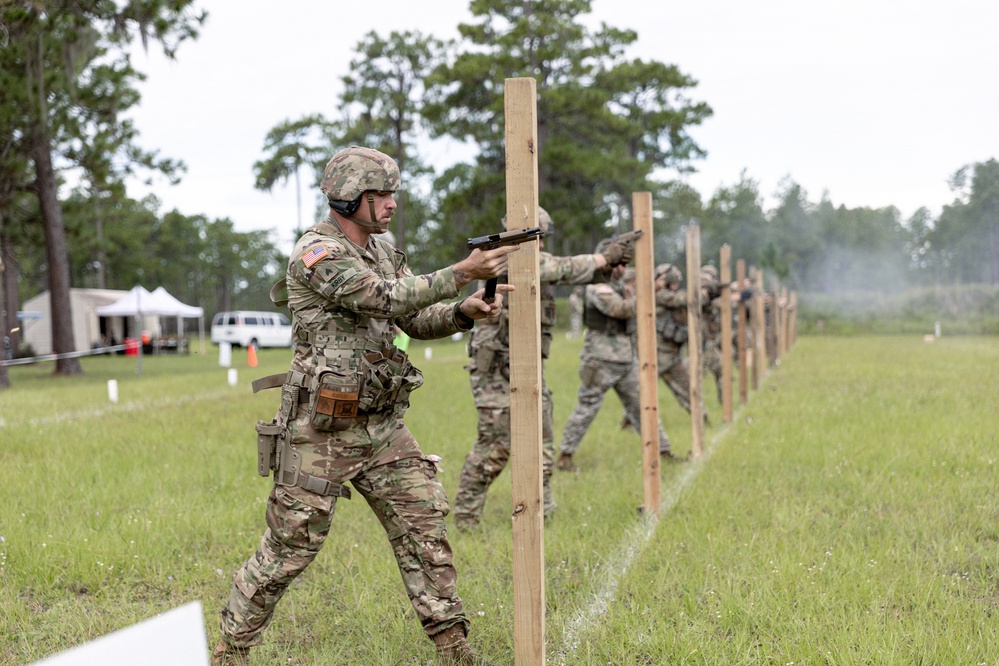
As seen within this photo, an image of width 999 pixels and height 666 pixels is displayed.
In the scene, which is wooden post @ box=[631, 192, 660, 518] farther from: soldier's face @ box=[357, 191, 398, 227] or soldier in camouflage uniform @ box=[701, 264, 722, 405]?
soldier in camouflage uniform @ box=[701, 264, 722, 405]

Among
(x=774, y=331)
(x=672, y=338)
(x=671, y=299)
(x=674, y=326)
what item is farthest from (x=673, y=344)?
(x=774, y=331)

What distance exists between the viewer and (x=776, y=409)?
1164 cm

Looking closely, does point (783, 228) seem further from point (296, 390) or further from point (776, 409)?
point (296, 390)

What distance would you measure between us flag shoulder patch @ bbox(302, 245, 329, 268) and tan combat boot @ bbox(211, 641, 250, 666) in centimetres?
163

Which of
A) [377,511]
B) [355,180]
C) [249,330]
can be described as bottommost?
[377,511]

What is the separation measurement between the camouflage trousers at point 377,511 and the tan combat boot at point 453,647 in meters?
0.04

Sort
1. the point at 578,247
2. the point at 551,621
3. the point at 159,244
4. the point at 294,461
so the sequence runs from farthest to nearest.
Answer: the point at 159,244 < the point at 578,247 < the point at 551,621 < the point at 294,461

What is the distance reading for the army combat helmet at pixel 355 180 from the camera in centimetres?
346

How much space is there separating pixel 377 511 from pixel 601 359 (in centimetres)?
479

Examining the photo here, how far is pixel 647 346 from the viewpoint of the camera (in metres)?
6.33

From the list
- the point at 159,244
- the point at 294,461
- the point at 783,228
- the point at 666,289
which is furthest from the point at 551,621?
the point at 783,228

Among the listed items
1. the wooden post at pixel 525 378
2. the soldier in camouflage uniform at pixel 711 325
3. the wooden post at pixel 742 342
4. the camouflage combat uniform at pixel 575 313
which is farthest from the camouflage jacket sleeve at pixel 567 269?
the camouflage combat uniform at pixel 575 313

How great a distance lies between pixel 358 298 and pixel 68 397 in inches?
537

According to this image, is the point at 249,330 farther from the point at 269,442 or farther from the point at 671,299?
the point at 269,442
